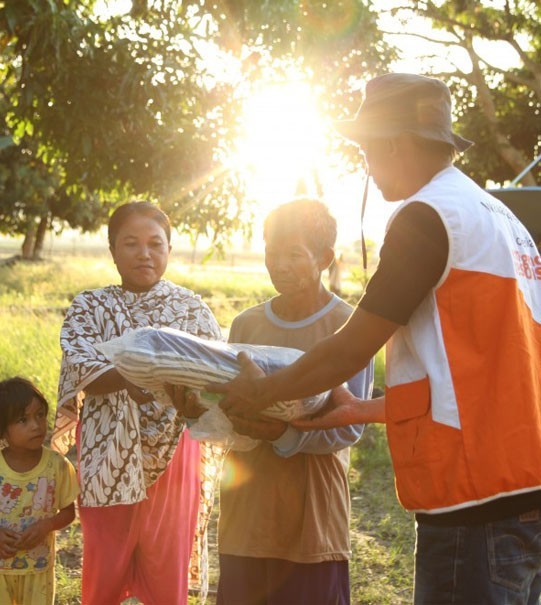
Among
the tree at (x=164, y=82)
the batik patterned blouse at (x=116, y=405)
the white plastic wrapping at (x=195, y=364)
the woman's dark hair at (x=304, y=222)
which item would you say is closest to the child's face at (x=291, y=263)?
the woman's dark hair at (x=304, y=222)

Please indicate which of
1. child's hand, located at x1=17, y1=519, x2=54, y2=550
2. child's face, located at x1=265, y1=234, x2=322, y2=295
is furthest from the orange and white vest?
child's hand, located at x1=17, y1=519, x2=54, y2=550

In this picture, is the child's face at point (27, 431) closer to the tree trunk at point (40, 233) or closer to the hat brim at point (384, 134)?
the hat brim at point (384, 134)

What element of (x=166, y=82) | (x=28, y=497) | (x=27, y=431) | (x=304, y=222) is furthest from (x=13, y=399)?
(x=166, y=82)

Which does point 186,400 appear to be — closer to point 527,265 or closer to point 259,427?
point 259,427

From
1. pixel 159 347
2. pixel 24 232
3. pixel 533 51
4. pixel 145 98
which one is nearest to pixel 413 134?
pixel 159 347

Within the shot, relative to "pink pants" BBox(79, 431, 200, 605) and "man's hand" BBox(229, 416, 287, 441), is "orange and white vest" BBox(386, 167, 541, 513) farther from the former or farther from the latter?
"pink pants" BBox(79, 431, 200, 605)

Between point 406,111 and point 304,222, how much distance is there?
2.60 ft

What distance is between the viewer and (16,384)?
11.6 ft

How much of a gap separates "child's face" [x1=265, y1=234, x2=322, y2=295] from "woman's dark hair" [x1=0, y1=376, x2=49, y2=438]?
46.7 inches

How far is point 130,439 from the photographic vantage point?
3299 mm

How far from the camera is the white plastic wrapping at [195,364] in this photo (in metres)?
2.58

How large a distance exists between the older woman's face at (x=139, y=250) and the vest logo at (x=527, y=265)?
1.65 metres

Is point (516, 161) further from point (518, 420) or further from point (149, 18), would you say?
point (518, 420)

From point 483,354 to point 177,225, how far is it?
8.57 m
